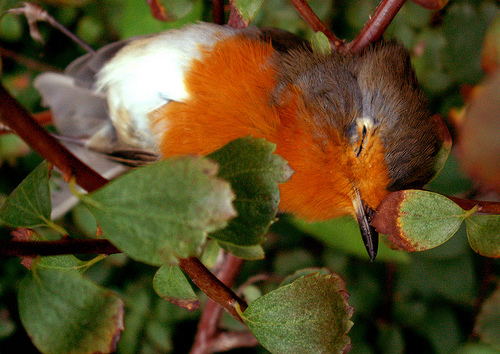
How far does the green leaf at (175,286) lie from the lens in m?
0.38

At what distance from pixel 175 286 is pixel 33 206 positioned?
0.48 ft

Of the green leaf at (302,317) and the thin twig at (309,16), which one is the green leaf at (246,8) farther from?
the green leaf at (302,317)

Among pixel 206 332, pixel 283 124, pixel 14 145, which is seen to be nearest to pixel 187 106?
pixel 283 124

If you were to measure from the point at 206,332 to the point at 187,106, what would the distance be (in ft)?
1.25

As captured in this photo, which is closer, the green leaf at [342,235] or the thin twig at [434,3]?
the thin twig at [434,3]

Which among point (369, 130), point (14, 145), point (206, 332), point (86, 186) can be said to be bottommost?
point (206, 332)

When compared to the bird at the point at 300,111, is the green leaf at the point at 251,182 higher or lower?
higher

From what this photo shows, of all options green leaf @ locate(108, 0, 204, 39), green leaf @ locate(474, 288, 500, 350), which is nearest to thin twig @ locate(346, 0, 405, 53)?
green leaf @ locate(108, 0, 204, 39)

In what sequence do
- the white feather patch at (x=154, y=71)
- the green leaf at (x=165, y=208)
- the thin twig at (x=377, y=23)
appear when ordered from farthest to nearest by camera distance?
the white feather patch at (x=154, y=71)
the thin twig at (x=377, y=23)
the green leaf at (x=165, y=208)

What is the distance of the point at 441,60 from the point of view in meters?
0.88

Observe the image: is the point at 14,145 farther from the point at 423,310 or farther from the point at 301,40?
the point at 423,310

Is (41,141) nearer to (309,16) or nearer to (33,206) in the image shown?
(33,206)

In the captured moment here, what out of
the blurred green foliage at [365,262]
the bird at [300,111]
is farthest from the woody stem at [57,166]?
the blurred green foliage at [365,262]

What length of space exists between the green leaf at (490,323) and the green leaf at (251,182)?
61 cm
